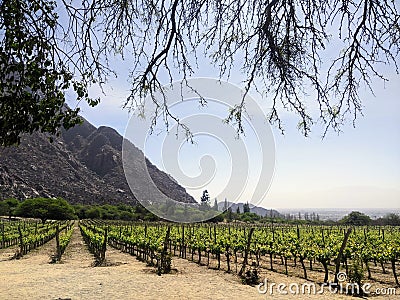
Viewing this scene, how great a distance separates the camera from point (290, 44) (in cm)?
335

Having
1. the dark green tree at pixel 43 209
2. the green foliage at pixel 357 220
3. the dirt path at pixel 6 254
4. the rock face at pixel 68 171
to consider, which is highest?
the rock face at pixel 68 171

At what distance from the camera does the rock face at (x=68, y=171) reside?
67.8m

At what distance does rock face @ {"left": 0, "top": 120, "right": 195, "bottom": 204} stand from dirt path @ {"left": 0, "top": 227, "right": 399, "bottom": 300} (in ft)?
165

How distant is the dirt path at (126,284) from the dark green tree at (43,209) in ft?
150

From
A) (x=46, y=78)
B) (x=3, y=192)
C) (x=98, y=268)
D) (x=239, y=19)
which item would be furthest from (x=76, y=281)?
(x=3, y=192)

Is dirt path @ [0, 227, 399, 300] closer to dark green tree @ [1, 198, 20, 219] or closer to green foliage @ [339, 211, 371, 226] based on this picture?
dark green tree @ [1, 198, 20, 219]

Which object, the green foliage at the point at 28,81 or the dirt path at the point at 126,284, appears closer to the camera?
the green foliage at the point at 28,81

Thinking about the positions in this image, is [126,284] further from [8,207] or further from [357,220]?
[357,220]

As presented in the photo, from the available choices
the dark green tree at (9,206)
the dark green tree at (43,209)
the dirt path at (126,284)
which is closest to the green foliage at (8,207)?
the dark green tree at (9,206)

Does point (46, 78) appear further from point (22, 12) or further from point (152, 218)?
point (152, 218)

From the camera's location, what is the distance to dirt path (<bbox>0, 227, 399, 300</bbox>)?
8.25 meters

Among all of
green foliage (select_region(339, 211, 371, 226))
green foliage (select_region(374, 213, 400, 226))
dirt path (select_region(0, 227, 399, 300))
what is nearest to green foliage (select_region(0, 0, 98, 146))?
dirt path (select_region(0, 227, 399, 300))

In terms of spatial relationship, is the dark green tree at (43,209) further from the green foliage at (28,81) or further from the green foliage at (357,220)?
the green foliage at (28,81)

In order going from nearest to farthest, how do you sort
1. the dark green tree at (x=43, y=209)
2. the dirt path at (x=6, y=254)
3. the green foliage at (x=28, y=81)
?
the green foliage at (x=28, y=81) → the dirt path at (x=6, y=254) → the dark green tree at (x=43, y=209)
